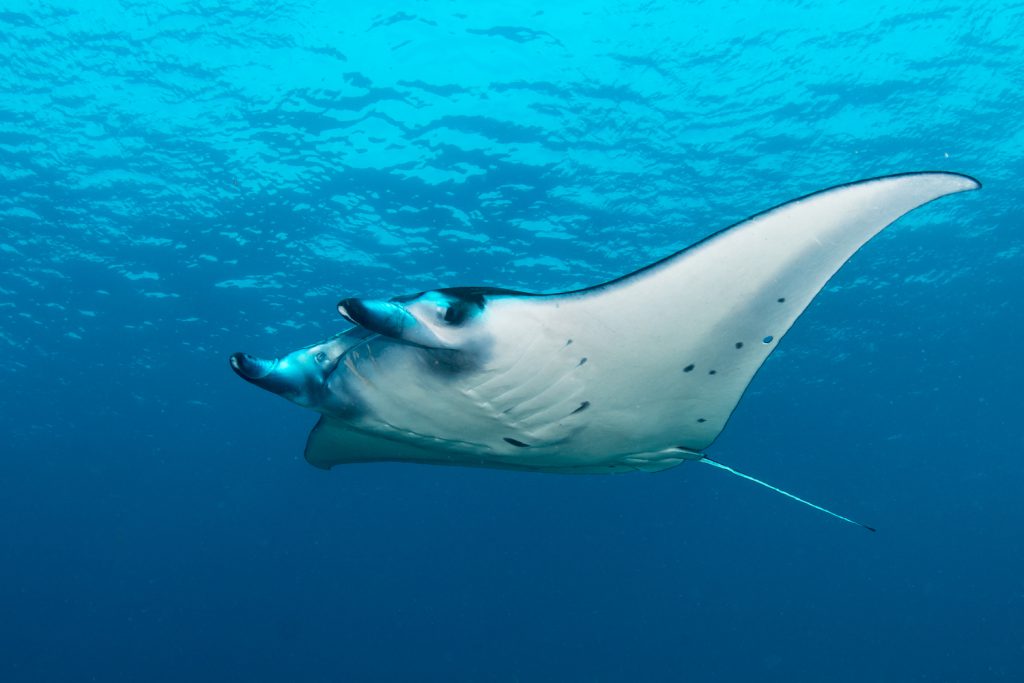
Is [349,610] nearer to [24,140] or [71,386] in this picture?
[71,386]

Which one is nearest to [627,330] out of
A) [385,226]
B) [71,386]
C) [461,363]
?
[461,363]

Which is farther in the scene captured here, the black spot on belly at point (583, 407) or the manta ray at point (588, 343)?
the black spot on belly at point (583, 407)

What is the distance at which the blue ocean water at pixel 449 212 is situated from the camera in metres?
10.3

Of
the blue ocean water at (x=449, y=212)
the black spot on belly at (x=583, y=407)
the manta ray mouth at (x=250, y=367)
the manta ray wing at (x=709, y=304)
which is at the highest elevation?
the blue ocean water at (x=449, y=212)

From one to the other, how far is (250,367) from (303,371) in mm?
283

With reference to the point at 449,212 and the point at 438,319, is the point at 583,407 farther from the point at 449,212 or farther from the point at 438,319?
the point at 449,212

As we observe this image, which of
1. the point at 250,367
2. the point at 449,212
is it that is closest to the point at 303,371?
the point at 250,367

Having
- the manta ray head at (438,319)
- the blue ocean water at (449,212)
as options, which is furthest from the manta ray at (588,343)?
the blue ocean water at (449,212)

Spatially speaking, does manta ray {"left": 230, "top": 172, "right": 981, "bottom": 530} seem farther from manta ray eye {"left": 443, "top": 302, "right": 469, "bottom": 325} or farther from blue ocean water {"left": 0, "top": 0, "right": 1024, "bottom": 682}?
blue ocean water {"left": 0, "top": 0, "right": 1024, "bottom": 682}

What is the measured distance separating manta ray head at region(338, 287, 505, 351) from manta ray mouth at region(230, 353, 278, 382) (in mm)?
613

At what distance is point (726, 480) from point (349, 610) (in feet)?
122

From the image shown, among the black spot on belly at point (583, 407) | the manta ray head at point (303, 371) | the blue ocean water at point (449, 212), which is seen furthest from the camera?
the blue ocean water at point (449, 212)

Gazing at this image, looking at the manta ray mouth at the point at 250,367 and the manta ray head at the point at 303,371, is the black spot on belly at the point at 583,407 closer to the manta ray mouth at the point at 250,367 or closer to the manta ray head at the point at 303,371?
the manta ray head at the point at 303,371

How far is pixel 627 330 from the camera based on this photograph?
2.95 m
